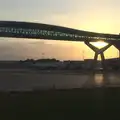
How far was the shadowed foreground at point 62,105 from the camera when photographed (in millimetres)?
20172

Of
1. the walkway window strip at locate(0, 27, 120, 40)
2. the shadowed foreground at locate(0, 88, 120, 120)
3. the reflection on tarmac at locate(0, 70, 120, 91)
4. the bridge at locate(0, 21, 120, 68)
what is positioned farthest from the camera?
the walkway window strip at locate(0, 27, 120, 40)

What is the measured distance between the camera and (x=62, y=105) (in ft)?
72.1

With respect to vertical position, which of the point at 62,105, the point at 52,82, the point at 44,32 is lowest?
A: the point at 52,82

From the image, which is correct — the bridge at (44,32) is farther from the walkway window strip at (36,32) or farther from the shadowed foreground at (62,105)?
the shadowed foreground at (62,105)

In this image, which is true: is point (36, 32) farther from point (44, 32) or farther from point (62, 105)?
point (62, 105)

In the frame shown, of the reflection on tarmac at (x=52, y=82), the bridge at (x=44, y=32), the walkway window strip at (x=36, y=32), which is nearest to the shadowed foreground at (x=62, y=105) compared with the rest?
the reflection on tarmac at (x=52, y=82)

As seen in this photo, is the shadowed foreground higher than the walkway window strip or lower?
lower

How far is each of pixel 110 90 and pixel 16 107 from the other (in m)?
6.80

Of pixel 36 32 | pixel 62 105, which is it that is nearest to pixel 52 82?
pixel 62 105

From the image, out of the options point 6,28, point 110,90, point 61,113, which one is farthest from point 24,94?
point 6,28

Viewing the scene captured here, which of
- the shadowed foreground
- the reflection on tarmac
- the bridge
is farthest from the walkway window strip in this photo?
the shadowed foreground

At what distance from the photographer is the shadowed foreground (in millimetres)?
20172

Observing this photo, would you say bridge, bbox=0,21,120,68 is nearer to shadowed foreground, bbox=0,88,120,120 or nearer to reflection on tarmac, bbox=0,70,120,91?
reflection on tarmac, bbox=0,70,120,91

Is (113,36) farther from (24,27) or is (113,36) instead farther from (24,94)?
(24,94)
